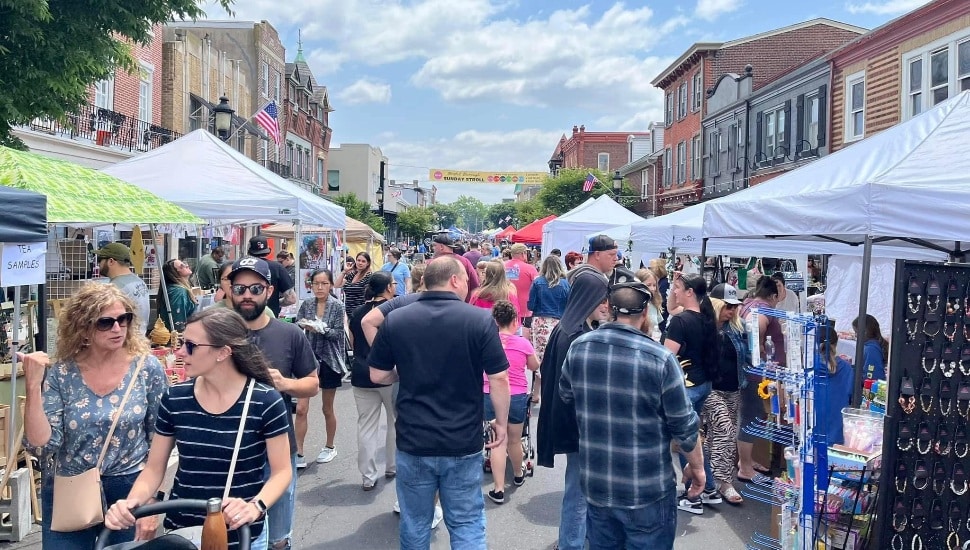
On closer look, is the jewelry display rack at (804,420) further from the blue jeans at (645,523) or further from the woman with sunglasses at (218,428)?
the woman with sunglasses at (218,428)

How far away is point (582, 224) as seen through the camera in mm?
16844

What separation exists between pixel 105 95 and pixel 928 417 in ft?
64.4

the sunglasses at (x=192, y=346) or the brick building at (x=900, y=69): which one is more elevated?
the brick building at (x=900, y=69)

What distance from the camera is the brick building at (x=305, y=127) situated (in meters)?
36.5

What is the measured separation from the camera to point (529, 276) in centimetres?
1027

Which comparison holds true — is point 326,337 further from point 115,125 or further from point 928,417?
point 115,125

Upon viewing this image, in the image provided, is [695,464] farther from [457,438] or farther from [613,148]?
[613,148]

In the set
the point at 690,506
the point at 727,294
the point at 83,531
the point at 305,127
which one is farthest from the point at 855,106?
the point at 305,127

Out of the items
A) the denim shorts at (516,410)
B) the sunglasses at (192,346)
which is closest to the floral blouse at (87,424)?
the sunglasses at (192,346)

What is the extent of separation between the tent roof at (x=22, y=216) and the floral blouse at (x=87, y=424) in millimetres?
1566

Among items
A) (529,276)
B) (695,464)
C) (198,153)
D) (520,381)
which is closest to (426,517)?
(695,464)

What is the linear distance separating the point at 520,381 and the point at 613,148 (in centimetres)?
5743

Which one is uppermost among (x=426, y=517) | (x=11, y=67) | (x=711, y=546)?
(x=11, y=67)

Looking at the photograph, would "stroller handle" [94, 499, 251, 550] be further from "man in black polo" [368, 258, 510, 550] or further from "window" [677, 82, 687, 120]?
"window" [677, 82, 687, 120]
